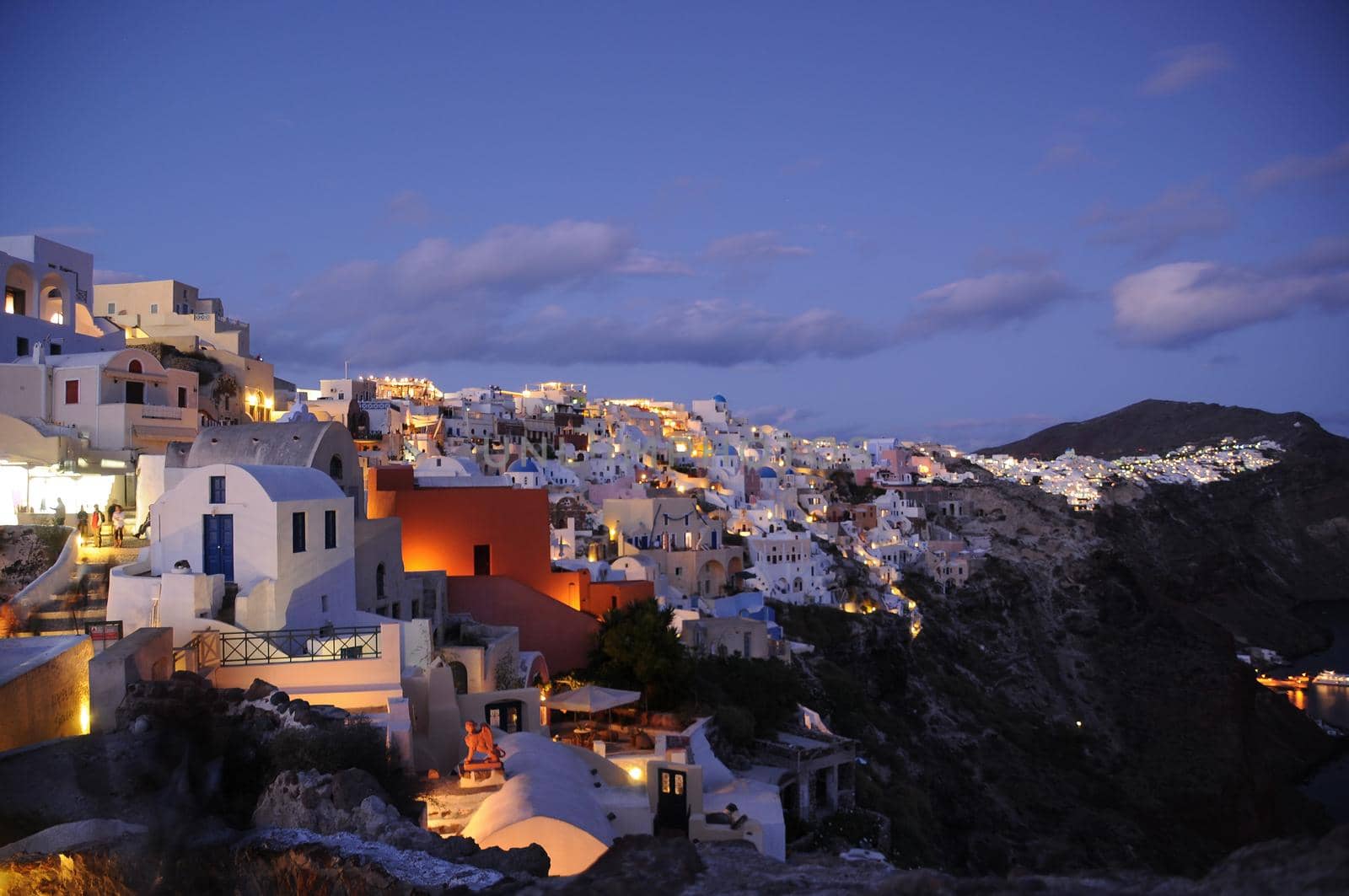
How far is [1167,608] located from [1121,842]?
3320 cm

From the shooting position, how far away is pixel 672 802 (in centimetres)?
1419

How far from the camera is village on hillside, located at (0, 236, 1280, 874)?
12.0m

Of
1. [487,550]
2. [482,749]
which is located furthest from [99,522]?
[482,749]

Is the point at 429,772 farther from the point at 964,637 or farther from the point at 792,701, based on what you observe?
the point at 964,637

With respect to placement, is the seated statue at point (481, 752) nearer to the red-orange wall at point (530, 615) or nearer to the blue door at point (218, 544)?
the blue door at point (218, 544)

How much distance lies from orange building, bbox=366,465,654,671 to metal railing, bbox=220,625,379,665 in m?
6.79

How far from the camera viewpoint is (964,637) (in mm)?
55875

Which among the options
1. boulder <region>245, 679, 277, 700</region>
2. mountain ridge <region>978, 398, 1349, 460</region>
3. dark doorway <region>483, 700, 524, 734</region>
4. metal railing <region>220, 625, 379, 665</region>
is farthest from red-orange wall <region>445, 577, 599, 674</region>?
mountain ridge <region>978, 398, 1349, 460</region>

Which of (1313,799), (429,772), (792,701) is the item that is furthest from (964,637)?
(429,772)

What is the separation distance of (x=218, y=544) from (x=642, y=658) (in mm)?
10067

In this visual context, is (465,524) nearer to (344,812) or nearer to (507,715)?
(507,715)

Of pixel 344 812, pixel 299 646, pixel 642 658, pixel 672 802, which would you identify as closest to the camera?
pixel 344 812

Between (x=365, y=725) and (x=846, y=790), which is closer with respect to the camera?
(x=365, y=725)

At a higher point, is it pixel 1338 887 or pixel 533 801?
pixel 1338 887
